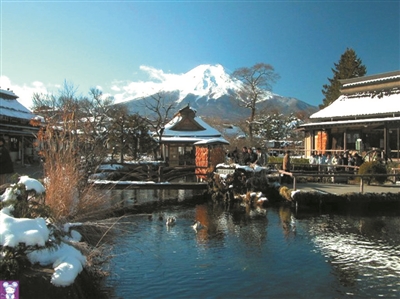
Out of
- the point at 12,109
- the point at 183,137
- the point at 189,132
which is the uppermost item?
the point at 12,109

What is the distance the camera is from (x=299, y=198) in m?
13.8

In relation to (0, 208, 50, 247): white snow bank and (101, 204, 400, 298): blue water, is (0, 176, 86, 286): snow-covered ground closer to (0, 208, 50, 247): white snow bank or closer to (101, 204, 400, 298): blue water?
(0, 208, 50, 247): white snow bank

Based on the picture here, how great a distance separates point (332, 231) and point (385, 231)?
1469mm

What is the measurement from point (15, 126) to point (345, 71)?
36186 millimetres

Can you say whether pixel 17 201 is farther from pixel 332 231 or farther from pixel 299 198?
pixel 299 198

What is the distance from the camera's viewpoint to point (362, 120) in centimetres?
2333

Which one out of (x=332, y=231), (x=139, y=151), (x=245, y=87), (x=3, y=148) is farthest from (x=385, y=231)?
(x=245, y=87)

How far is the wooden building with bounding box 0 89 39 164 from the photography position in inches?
1108

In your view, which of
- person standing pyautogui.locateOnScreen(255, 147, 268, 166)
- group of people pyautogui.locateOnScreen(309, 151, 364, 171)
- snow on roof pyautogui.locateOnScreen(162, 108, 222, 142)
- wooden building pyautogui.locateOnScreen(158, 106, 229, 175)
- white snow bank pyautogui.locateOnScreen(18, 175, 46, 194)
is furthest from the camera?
snow on roof pyautogui.locateOnScreen(162, 108, 222, 142)

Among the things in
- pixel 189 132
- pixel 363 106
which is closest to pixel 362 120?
pixel 363 106

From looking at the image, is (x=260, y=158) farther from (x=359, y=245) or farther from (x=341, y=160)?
(x=359, y=245)

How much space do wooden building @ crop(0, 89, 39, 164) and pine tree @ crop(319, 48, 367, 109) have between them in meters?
32.4

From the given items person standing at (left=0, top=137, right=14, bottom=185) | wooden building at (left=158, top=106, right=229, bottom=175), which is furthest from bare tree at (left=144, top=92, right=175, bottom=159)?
person standing at (left=0, top=137, right=14, bottom=185)

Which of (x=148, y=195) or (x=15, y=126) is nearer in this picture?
(x=148, y=195)
